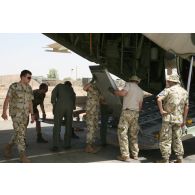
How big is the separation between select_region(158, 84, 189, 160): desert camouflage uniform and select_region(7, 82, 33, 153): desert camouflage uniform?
2245mm

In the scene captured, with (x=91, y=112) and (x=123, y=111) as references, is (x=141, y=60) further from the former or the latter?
(x=123, y=111)

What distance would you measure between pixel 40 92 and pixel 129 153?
2.56 meters

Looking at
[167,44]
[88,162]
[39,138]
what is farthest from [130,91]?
[39,138]

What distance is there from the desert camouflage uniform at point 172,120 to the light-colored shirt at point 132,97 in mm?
493

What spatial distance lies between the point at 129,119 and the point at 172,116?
29.4 inches

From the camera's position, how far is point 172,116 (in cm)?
592

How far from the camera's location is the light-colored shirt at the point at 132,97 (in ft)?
20.4

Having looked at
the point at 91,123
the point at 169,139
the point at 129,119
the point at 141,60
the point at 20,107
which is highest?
the point at 141,60

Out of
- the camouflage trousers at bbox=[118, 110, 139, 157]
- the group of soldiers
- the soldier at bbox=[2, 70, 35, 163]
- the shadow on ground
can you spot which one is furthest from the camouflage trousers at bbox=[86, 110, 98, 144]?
the soldier at bbox=[2, 70, 35, 163]

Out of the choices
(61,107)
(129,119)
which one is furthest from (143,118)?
(61,107)

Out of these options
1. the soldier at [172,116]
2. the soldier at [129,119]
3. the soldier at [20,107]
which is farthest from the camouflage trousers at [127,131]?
the soldier at [20,107]
